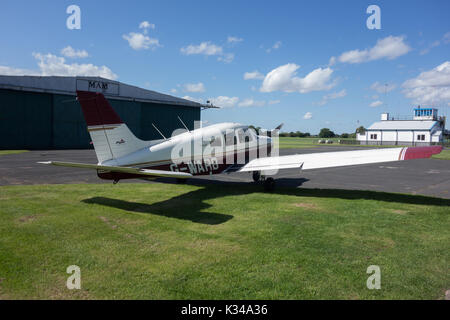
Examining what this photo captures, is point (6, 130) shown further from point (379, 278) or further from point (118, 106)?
point (379, 278)

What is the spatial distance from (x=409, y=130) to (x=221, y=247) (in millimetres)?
97910

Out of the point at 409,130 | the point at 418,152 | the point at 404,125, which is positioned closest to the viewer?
the point at 418,152

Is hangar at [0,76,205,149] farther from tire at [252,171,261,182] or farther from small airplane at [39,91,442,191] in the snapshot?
tire at [252,171,261,182]

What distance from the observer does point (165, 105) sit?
165 ft

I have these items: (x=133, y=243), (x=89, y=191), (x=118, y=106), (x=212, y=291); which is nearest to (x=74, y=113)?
(x=118, y=106)

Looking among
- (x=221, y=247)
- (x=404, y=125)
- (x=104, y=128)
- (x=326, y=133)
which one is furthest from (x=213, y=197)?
(x=326, y=133)

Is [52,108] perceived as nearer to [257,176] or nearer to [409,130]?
[257,176]

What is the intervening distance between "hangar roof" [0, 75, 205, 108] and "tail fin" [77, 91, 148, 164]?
35402 mm

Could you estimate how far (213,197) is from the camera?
1055 centimetres

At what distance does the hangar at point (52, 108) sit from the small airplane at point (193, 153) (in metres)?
29.9

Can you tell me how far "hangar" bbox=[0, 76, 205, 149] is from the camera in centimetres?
3584

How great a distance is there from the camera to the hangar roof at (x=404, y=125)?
85.0 metres
